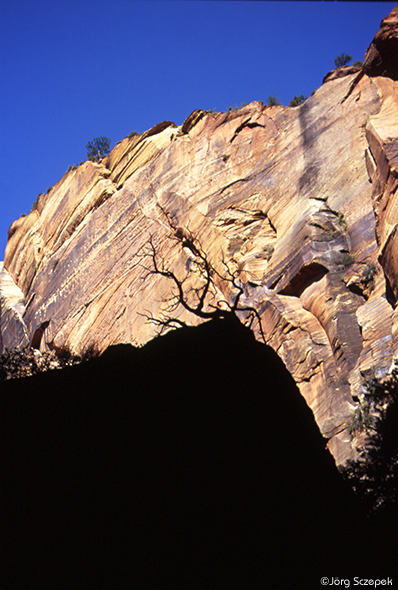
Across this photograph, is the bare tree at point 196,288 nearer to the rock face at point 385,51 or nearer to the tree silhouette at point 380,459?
the tree silhouette at point 380,459

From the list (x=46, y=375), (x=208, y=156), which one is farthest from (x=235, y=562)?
(x=208, y=156)

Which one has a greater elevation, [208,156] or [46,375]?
[208,156]

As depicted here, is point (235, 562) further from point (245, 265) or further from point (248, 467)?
point (245, 265)

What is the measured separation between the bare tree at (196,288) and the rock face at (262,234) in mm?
134

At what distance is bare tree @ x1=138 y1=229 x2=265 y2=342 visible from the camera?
1606cm

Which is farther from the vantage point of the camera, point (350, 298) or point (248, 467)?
point (350, 298)

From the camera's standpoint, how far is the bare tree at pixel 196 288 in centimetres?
1606

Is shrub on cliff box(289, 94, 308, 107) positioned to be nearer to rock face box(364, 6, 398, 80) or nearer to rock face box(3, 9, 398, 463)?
rock face box(3, 9, 398, 463)

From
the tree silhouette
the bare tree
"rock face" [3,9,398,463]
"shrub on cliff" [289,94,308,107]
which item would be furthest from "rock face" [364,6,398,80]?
the tree silhouette

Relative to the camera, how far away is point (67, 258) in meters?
23.3

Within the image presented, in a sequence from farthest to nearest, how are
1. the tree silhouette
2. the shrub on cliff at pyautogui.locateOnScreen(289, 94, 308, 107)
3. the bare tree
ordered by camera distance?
the shrub on cliff at pyautogui.locateOnScreen(289, 94, 308, 107) → the bare tree → the tree silhouette

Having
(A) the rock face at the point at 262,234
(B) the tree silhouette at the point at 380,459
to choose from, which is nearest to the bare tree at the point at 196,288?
(A) the rock face at the point at 262,234

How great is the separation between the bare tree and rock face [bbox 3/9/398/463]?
134mm

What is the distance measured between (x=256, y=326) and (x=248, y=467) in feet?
17.8
